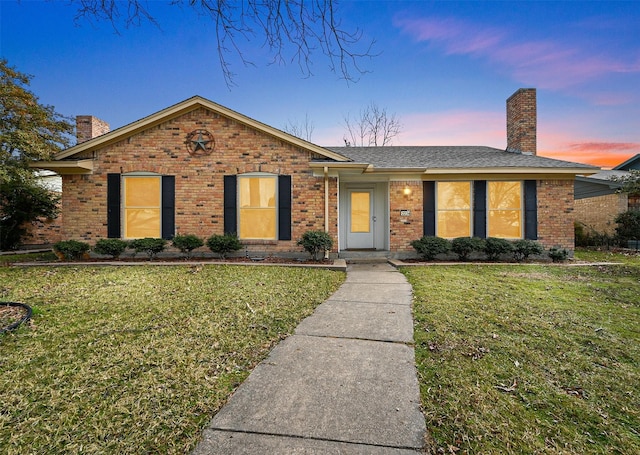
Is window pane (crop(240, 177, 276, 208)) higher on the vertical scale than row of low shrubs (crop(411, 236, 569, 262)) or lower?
higher

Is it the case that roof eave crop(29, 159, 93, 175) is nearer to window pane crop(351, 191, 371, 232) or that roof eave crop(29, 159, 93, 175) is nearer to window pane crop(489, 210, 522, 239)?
window pane crop(351, 191, 371, 232)

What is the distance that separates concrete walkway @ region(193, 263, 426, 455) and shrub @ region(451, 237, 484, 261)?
616cm

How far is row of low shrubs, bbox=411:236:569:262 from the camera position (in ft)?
29.5

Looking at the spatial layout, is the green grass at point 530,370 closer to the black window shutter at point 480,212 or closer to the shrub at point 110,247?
the black window shutter at point 480,212

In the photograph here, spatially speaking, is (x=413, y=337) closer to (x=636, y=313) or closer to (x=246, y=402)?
(x=246, y=402)

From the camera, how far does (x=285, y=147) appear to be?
29.9 feet

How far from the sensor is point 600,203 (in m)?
13.9

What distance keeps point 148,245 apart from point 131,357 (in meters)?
6.61

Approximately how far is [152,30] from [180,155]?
6968 millimetres

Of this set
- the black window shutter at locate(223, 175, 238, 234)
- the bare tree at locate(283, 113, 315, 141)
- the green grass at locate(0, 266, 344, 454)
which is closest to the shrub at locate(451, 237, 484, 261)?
the green grass at locate(0, 266, 344, 454)

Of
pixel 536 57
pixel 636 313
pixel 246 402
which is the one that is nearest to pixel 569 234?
pixel 536 57

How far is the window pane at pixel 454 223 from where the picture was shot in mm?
9820

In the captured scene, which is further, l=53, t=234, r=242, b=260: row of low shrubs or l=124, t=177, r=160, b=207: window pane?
l=124, t=177, r=160, b=207: window pane

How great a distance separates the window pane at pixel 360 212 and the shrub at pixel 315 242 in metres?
2.46
